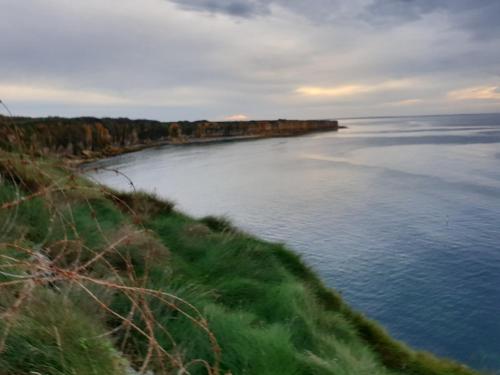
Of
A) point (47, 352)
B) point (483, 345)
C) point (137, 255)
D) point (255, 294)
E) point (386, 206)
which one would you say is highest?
point (47, 352)

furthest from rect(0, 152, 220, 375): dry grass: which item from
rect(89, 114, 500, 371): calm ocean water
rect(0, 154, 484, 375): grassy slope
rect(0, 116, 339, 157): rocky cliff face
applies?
rect(0, 116, 339, 157): rocky cliff face

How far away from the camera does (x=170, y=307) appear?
4.94m

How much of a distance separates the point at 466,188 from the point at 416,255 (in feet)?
69.5

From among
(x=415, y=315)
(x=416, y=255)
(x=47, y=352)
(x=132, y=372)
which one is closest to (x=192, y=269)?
(x=132, y=372)

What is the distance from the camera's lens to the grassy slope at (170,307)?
8.95ft

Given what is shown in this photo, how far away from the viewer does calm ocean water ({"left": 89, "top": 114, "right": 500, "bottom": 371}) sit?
55.4 ft

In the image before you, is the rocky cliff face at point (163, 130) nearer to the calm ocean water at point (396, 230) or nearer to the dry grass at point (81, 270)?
the calm ocean water at point (396, 230)

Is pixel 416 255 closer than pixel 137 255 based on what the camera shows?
No

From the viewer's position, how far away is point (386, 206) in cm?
3428

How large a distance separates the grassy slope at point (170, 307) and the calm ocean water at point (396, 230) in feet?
17.0

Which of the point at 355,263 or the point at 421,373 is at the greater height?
the point at 421,373

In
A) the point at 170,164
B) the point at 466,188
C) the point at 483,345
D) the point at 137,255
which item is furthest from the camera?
the point at 170,164

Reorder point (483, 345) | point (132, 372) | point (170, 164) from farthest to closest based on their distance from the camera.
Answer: point (170, 164)
point (483, 345)
point (132, 372)

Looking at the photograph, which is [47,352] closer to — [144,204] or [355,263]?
[144,204]
